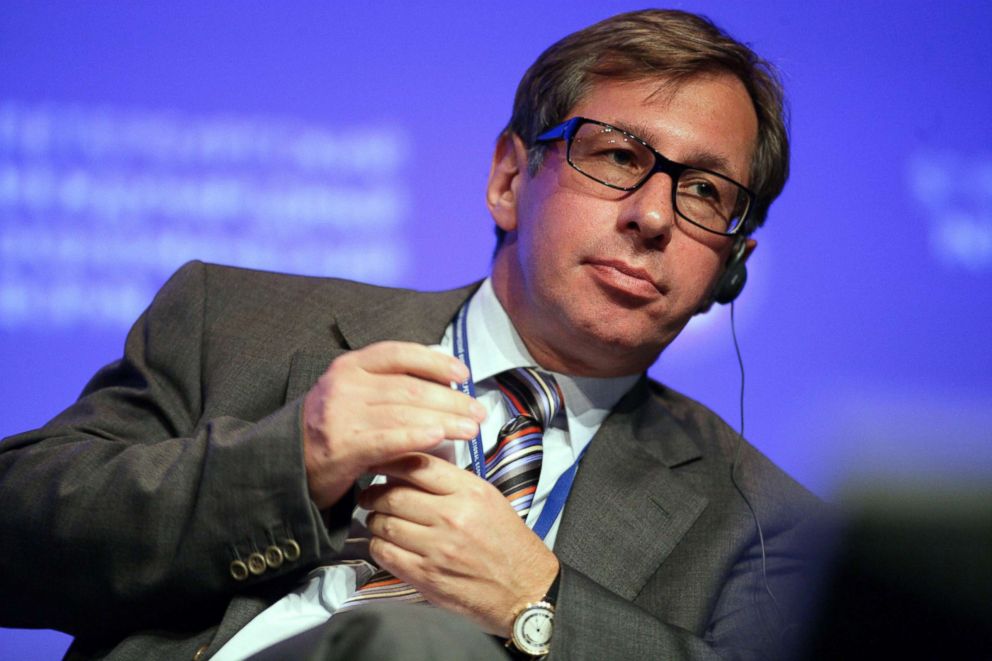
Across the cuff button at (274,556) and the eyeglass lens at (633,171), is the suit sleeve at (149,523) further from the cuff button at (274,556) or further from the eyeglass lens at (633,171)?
the eyeglass lens at (633,171)

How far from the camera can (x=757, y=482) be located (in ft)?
7.68

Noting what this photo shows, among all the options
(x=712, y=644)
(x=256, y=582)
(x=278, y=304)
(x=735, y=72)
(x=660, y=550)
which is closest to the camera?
(x=256, y=582)

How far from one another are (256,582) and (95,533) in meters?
0.29

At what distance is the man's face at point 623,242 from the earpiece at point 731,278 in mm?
70

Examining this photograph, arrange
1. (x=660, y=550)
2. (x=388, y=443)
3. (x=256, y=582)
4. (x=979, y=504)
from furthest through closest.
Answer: (x=660, y=550)
(x=256, y=582)
(x=388, y=443)
(x=979, y=504)

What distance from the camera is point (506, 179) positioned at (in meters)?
2.53

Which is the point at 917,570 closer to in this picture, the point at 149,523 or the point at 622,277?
the point at 149,523

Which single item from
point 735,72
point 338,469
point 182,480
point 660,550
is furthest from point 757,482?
point 182,480

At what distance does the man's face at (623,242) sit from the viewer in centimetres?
217

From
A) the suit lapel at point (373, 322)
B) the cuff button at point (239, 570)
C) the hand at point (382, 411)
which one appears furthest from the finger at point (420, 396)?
the suit lapel at point (373, 322)

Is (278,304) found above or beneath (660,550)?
Result: above

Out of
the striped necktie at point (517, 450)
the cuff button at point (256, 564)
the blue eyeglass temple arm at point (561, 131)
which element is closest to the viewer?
the cuff button at point (256, 564)

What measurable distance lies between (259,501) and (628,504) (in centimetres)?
88

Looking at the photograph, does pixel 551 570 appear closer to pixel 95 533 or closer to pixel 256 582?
pixel 256 582
